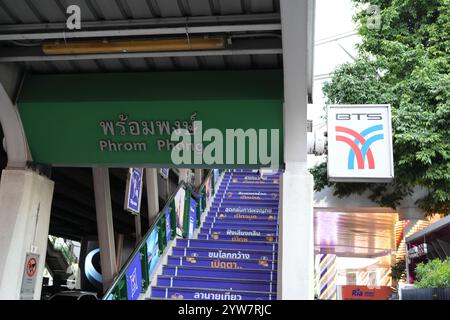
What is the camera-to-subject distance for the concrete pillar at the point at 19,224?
5.18 m

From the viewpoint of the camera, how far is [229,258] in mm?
8281

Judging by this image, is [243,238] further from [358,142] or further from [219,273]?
[358,142]

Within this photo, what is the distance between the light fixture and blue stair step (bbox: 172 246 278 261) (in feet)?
14.8

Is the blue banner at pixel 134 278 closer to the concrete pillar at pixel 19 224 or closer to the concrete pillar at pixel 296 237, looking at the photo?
the concrete pillar at pixel 19 224

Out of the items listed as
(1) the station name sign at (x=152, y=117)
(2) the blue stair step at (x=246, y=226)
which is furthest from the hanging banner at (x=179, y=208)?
(1) the station name sign at (x=152, y=117)

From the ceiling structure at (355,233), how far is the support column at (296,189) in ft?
25.9

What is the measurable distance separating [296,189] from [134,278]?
123 inches

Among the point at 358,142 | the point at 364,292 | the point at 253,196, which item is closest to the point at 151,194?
the point at 253,196

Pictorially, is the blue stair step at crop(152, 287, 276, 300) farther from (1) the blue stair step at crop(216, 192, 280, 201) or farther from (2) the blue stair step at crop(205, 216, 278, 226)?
(1) the blue stair step at crop(216, 192, 280, 201)

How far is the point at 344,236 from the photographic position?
18.9 metres

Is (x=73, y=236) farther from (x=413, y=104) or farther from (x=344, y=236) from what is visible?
(x=413, y=104)

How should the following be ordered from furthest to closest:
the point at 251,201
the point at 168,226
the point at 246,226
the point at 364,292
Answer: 1. the point at 364,292
2. the point at 251,201
3. the point at 246,226
4. the point at 168,226

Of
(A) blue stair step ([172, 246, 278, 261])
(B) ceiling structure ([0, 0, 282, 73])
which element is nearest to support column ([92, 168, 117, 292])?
(A) blue stair step ([172, 246, 278, 261])
